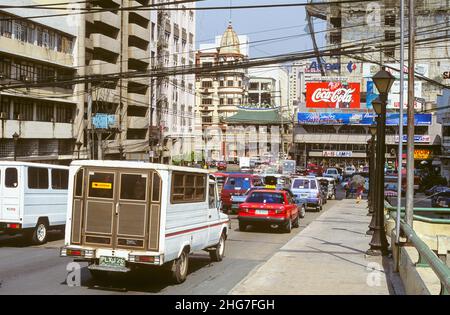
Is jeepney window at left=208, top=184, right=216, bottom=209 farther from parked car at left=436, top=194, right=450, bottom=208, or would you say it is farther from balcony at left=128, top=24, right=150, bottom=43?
balcony at left=128, top=24, right=150, bottom=43

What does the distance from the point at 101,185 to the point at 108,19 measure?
48.5 metres

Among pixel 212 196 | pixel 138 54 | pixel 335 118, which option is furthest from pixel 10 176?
pixel 335 118

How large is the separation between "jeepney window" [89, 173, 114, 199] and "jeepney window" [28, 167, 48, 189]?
7319mm

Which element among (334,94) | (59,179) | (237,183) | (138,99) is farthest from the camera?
(334,94)

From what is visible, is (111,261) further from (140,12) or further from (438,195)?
(140,12)

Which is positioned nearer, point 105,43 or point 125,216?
point 125,216

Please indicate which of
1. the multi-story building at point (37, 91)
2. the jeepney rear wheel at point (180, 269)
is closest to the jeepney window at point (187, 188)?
the jeepney rear wheel at point (180, 269)

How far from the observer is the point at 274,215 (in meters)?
21.7

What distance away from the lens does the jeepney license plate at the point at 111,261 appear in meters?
10.9

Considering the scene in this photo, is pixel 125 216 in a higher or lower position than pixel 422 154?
lower

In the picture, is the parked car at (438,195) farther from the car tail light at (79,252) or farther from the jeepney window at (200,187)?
the car tail light at (79,252)

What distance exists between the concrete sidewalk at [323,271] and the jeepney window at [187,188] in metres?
Answer: 2.03

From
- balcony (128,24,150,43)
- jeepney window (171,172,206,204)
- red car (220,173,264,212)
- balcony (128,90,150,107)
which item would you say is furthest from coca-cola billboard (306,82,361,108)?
jeepney window (171,172,206,204)

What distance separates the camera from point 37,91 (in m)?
44.1
